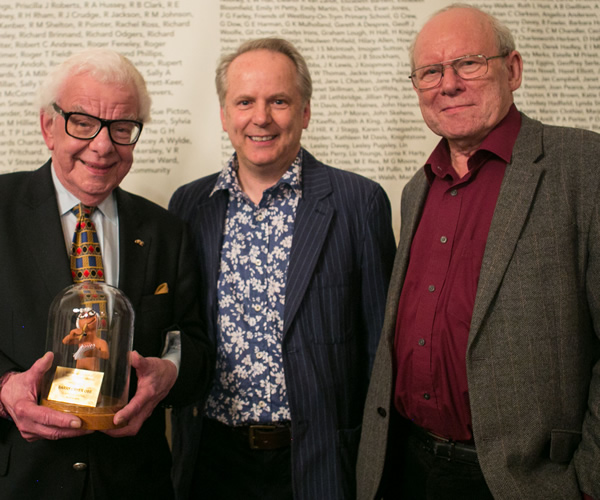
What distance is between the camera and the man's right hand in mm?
1414

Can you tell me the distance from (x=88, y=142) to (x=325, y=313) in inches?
41.4

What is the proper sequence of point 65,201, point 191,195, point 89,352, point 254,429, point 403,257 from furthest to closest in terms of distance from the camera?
point 191,195
point 254,429
point 403,257
point 65,201
point 89,352

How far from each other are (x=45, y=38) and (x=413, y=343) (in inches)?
100

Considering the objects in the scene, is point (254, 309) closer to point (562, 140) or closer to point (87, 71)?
point (87, 71)

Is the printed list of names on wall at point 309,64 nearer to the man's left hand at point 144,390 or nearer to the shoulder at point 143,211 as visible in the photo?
the shoulder at point 143,211

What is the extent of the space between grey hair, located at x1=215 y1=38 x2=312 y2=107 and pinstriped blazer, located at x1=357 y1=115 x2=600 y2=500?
1.04 meters

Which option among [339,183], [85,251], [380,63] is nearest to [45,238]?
[85,251]

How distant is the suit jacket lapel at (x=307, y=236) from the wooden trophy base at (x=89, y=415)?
753 millimetres

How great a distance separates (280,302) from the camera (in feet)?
6.86

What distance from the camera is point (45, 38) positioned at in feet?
9.55

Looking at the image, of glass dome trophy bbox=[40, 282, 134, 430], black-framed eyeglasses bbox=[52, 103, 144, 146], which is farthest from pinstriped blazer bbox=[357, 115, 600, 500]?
black-framed eyeglasses bbox=[52, 103, 144, 146]

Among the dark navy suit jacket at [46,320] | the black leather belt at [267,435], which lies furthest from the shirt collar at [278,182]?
the black leather belt at [267,435]

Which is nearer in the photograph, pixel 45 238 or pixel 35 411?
pixel 35 411

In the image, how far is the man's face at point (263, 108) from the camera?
2.16 metres
